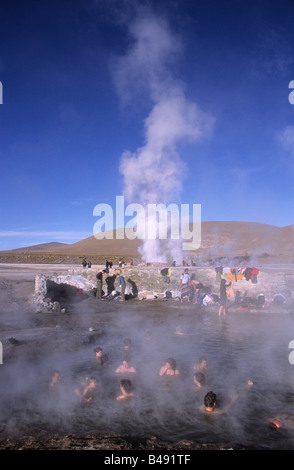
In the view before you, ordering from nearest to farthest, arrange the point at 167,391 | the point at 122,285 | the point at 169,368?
the point at 167,391
the point at 169,368
the point at 122,285

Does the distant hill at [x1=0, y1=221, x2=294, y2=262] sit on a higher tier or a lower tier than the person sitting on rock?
higher

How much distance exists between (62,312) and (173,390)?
847 cm

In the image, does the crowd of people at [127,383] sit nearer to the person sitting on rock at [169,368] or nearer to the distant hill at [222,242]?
the person sitting on rock at [169,368]

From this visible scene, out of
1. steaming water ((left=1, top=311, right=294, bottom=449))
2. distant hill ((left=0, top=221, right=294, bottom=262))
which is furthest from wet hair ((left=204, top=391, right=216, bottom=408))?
distant hill ((left=0, top=221, right=294, bottom=262))

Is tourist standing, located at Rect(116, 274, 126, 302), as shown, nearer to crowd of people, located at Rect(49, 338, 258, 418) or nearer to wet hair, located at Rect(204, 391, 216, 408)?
crowd of people, located at Rect(49, 338, 258, 418)

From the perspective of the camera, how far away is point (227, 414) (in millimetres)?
5750

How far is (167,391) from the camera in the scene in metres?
6.78

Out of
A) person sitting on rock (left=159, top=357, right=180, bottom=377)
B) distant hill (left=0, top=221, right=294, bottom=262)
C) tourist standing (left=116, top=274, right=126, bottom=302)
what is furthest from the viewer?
distant hill (left=0, top=221, right=294, bottom=262)

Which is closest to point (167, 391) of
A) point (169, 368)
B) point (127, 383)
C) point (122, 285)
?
point (169, 368)

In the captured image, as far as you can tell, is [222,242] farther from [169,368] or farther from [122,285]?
[169,368]

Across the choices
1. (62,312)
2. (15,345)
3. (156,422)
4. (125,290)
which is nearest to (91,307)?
(62,312)

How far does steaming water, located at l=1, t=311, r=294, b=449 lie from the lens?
517 cm

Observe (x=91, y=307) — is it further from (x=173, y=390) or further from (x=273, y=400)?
(x=273, y=400)
